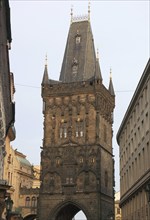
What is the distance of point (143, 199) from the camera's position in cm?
3969

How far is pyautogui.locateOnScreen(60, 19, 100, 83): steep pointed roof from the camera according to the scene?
75.4 metres

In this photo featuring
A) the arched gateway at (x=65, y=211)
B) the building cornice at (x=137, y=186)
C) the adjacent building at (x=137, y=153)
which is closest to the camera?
the building cornice at (x=137, y=186)

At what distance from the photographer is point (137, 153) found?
43.9m

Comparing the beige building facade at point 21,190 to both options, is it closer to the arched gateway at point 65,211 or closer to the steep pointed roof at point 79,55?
the arched gateway at point 65,211

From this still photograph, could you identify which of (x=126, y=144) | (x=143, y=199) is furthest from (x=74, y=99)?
(x=143, y=199)

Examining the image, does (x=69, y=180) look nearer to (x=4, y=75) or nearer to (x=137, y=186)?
(x=137, y=186)

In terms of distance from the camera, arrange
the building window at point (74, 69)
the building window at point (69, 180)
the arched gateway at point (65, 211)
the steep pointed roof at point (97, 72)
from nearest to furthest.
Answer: the arched gateway at point (65, 211)
the building window at point (69, 180)
the steep pointed roof at point (97, 72)
the building window at point (74, 69)

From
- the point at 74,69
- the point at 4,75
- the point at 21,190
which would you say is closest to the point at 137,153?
the point at 4,75

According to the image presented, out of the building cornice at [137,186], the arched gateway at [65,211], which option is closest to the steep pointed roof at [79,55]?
the arched gateway at [65,211]

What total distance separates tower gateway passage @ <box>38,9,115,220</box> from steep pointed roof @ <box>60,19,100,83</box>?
175 mm

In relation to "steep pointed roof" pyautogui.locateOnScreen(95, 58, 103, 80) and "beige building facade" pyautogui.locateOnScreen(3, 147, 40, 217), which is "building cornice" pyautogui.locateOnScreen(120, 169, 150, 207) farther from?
"beige building facade" pyautogui.locateOnScreen(3, 147, 40, 217)

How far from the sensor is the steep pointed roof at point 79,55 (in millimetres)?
75438

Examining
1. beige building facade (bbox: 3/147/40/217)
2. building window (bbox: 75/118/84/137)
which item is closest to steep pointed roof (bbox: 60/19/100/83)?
building window (bbox: 75/118/84/137)

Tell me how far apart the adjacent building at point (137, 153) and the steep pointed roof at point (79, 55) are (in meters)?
21.4
